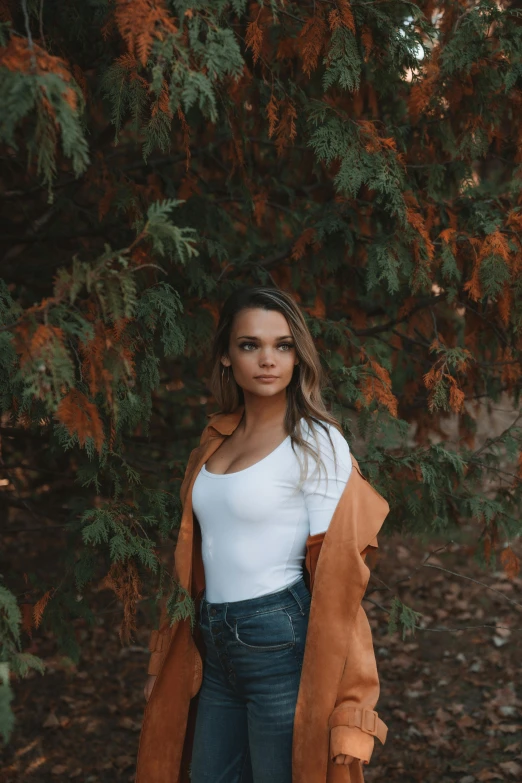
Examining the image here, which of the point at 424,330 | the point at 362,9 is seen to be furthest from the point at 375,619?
the point at 362,9

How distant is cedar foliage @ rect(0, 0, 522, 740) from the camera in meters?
2.21

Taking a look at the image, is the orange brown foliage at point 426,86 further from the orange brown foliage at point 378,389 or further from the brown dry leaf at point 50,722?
the brown dry leaf at point 50,722

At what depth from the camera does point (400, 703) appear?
5.35m

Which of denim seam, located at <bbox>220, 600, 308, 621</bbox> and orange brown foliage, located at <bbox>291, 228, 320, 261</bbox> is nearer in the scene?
denim seam, located at <bbox>220, 600, 308, 621</bbox>

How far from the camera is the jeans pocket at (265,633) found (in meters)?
2.46

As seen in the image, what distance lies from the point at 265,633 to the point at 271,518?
0.35 meters

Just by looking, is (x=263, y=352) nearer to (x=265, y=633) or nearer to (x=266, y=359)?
(x=266, y=359)

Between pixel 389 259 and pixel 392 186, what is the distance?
0.30 metres

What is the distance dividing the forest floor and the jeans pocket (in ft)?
4.15

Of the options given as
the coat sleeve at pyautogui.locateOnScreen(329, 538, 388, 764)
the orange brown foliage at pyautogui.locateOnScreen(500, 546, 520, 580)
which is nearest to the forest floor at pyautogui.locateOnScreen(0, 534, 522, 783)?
the orange brown foliage at pyautogui.locateOnScreen(500, 546, 520, 580)

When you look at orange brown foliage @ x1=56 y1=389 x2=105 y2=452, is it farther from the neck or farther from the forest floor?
the forest floor

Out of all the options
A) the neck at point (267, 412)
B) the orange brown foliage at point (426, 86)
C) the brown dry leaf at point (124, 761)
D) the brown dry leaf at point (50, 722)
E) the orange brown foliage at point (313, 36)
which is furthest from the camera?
the brown dry leaf at point (50, 722)

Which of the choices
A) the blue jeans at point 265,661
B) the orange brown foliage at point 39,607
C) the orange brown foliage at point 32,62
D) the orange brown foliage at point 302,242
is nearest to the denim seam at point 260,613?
the blue jeans at point 265,661

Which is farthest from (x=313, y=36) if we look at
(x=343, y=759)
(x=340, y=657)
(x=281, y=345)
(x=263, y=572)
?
(x=343, y=759)
